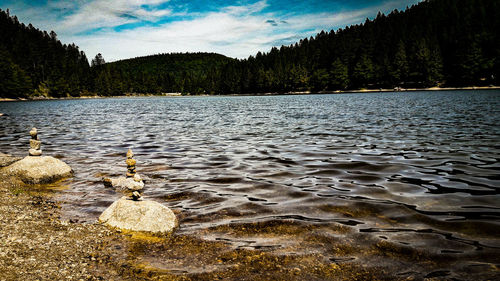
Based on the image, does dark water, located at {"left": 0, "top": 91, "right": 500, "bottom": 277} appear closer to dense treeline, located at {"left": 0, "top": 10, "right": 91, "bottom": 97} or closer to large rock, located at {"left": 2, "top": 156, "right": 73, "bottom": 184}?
large rock, located at {"left": 2, "top": 156, "right": 73, "bottom": 184}

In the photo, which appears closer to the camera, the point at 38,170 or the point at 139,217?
the point at 139,217

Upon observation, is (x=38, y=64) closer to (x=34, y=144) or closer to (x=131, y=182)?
(x=34, y=144)

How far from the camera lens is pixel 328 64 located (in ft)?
536

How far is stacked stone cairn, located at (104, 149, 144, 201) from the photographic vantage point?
7.16 metres

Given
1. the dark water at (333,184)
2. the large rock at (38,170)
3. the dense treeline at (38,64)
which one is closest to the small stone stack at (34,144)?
the large rock at (38,170)

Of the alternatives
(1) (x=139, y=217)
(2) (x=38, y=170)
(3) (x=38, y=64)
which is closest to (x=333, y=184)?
(1) (x=139, y=217)

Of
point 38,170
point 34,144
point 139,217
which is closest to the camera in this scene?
point 139,217

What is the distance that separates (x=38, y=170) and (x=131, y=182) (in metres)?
6.52

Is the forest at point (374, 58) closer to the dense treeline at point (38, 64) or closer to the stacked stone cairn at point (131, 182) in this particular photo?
the dense treeline at point (38, 64)

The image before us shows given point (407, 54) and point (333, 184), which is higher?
point (407, 54)

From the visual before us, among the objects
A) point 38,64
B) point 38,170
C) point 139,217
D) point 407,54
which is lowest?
point 139,217

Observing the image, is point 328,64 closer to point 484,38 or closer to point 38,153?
point 484,38

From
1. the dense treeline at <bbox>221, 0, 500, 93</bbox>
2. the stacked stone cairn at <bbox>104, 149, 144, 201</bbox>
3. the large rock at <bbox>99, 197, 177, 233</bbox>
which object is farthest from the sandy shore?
the dense treeline at <bbox>221, 0, 500, 93</bbox>

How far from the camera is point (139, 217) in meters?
6.76
